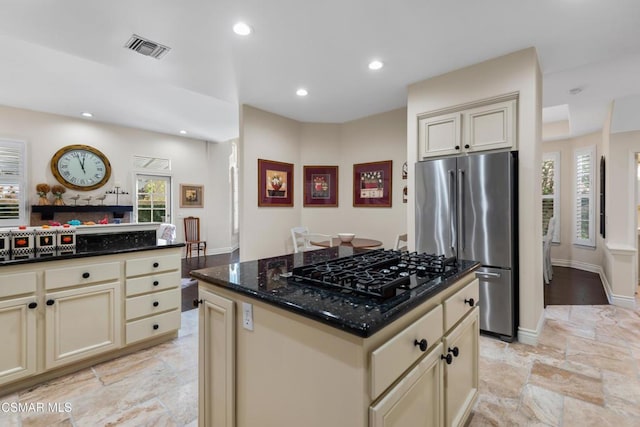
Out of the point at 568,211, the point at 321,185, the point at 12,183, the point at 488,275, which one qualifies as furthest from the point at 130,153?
the point at 568,211

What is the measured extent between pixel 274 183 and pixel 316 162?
0.89 m

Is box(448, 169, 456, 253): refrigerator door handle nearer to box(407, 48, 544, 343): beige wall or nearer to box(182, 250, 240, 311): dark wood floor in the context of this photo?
box(407, 48, 544, 343): beige wall

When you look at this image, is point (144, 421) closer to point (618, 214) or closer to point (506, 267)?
point (506, 267)

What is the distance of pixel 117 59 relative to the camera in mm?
2787

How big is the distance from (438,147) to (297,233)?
2.44 m

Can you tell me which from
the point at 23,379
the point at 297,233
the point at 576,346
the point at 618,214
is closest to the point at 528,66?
the point at 576,346

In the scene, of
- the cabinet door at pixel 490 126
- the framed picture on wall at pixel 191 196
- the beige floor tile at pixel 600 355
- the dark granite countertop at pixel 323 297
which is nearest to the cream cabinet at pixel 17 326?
the dark granite countertop at pixel 323 297

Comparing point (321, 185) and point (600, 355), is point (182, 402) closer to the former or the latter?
point (600, 355)

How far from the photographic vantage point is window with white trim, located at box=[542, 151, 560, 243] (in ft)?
19.7

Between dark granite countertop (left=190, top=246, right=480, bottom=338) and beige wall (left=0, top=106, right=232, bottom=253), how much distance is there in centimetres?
615

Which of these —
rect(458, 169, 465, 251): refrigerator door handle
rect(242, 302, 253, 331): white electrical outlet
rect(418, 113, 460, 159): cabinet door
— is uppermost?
rect(418, 113, 460, 159): cabinet door

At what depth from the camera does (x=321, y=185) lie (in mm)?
4965

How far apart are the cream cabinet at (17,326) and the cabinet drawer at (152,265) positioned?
0.57 metres

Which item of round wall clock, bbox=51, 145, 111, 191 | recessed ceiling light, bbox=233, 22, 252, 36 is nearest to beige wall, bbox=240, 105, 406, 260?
recessed ceiling light, bbox=233, 22, 252, 36
